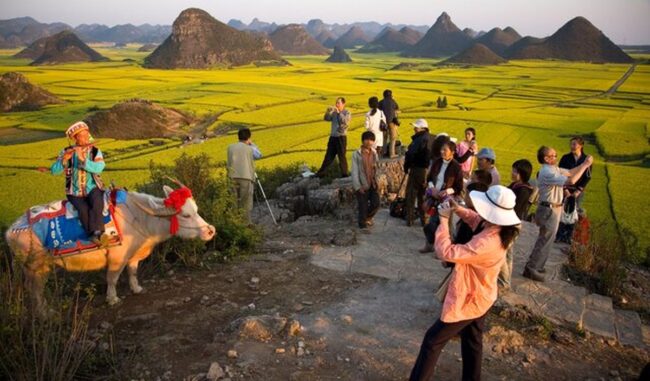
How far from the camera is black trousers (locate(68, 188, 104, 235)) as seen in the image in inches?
177

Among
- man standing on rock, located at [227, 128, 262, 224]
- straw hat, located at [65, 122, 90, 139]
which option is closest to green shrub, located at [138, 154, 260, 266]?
man standing on rock, located at [227, 128, 262, 224]

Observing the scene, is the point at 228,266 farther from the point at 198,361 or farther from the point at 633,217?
the point at 633,217

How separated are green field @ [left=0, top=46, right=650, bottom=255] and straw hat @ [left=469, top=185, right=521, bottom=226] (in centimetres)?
845

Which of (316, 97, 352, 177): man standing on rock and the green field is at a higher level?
(316, 97, 352, 177): man standing on rock

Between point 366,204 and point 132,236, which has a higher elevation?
point 132,236

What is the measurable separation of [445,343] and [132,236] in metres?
3.28

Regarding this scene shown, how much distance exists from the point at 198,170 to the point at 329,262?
2.45 m

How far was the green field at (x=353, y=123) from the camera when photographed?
13.8 m

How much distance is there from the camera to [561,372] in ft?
13.2

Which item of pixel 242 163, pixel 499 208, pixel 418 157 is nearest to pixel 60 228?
pixel 242 163

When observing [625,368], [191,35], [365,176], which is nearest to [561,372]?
[625,368]

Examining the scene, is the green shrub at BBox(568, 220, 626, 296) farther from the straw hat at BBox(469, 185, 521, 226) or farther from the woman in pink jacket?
the straw hat at BBox(469, 185, 521, 226)

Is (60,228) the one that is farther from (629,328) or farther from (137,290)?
(629,328)

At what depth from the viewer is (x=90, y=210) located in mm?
4527
